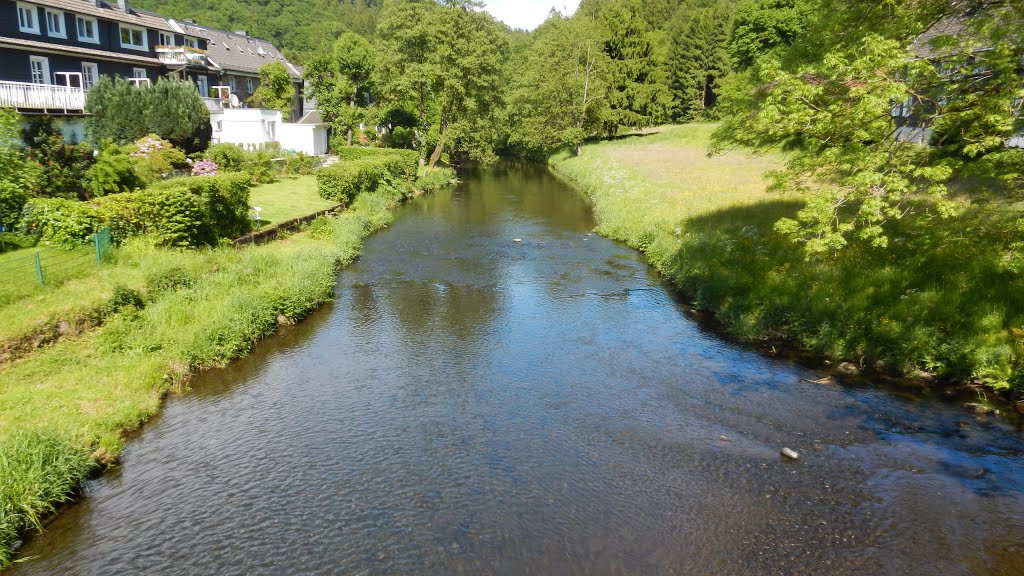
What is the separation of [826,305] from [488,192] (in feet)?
112

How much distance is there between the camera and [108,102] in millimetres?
32188

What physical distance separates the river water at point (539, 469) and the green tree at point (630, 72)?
178ft

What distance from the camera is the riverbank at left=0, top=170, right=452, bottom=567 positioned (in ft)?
33.0

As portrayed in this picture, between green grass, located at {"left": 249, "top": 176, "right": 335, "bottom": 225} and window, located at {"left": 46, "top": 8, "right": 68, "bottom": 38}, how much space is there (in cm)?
1367

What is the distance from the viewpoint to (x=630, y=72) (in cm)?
6975

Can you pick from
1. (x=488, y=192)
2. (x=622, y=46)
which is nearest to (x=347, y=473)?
(x=488, y=192)

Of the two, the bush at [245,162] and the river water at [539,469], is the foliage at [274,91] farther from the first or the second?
the river water at [539,469]

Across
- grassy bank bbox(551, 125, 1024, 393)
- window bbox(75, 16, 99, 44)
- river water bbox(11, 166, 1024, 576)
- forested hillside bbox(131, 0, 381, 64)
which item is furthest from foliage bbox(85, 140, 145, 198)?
forested hillside bbox(131, 0, 381, 64)

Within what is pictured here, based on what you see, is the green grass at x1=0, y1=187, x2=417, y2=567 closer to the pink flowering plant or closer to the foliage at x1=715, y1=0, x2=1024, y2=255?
the pink flowering plant

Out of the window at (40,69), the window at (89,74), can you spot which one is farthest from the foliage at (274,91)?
the window at (40,69)

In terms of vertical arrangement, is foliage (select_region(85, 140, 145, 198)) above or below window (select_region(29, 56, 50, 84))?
below

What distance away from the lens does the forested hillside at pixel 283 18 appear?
389 feet

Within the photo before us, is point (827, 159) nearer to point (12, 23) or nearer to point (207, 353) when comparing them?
point (207, 353)

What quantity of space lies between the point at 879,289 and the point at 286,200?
27.9 metres
